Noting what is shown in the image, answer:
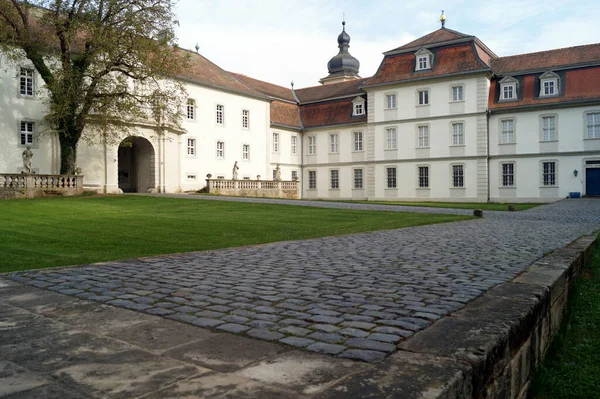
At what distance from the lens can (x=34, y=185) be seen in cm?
2483

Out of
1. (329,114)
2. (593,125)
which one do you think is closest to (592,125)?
(593,125)

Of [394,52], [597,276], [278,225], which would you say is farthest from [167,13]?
[597,276]

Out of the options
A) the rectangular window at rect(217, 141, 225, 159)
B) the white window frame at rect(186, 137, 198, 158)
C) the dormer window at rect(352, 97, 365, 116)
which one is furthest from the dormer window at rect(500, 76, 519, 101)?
the white window frame at rect(186, 137, 198, 158)

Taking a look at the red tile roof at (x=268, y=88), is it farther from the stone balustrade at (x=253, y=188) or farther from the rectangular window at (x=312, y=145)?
the stone balustrade at (x=253, y=188)

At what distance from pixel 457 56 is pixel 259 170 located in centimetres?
1849

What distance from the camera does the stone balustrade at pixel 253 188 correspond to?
A: 34.5 metres

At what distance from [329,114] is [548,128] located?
18.7 metres

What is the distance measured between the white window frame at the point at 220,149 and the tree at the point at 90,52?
1178 cm

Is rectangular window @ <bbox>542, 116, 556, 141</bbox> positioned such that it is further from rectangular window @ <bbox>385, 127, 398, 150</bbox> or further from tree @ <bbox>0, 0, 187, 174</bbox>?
tree @ <bbox>0, 0, 187, 174</bbox>

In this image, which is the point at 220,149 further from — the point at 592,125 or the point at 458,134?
the point at 592,125

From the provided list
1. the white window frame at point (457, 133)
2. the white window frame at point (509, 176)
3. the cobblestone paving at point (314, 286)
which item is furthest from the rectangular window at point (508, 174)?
the cobblestone paving at point (314, 286)

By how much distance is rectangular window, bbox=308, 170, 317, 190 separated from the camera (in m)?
47.5

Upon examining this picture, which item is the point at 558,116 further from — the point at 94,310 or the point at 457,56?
the point at 94,310

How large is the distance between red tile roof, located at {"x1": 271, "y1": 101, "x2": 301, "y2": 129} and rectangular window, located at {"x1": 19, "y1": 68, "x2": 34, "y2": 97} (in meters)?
20.5
